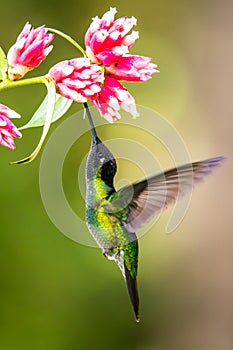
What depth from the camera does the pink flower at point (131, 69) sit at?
1.48m

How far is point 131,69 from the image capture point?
148 centimetres

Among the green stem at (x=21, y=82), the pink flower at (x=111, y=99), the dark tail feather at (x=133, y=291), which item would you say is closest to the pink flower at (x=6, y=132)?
the green stem at (x=21, y=82)

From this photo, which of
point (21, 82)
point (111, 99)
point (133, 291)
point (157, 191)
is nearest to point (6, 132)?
point (21, 82)

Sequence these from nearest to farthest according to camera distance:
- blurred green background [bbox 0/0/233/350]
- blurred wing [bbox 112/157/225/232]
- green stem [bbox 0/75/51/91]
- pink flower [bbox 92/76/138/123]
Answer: green stem [bbox 0/75/51/91]
pink flower [bbox 92/76/138/123]
blurred wing [bbox 112/157/225/232]
blurred green background [bbox 0/0/233/350]

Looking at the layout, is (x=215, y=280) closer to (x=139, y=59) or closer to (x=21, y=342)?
(x=21, y=342)

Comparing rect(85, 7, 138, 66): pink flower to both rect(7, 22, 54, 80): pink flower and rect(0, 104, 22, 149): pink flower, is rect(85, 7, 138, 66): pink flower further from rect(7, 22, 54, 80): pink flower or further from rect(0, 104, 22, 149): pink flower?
rect(0, 104, 22, 149): pink flower

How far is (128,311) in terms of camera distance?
573 cm

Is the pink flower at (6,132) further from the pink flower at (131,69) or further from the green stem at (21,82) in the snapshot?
the pink flower at (131,69)

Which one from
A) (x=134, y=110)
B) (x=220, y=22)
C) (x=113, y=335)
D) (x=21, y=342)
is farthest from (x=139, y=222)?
(x=220, y=22)

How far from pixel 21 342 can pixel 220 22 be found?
3.28m

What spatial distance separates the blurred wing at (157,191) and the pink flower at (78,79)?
266 millimetres

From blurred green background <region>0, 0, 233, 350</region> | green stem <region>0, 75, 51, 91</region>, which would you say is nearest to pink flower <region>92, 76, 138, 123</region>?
green stem <region>0, 75, 51, 91</region>

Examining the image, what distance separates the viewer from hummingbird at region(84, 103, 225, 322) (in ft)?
5.24

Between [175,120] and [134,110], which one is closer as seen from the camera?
[134,110]
